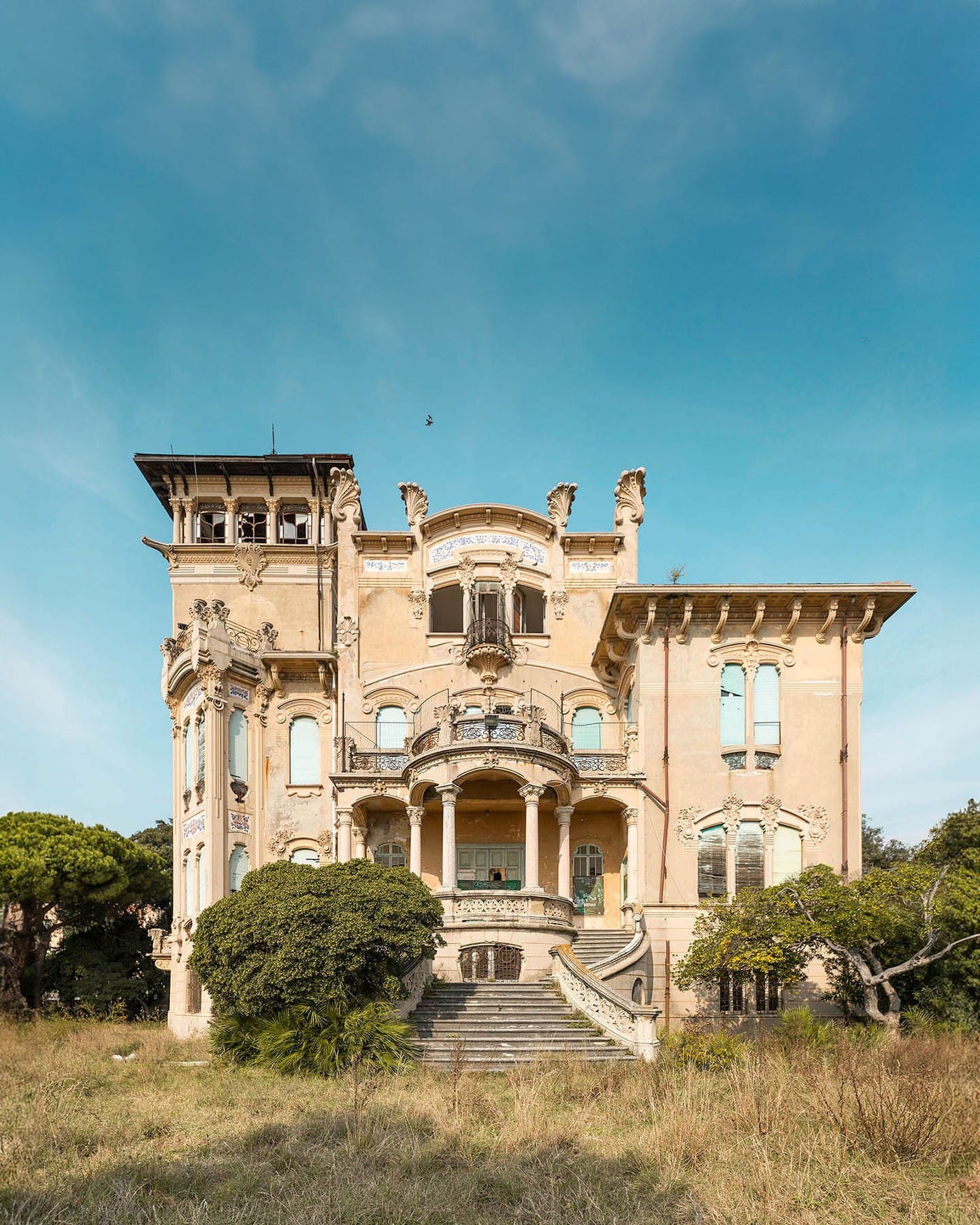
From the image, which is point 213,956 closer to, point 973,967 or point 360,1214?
point 360,1214

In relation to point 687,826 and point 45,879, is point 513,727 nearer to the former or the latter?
point 687,826

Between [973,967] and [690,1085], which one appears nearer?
[690,1085]

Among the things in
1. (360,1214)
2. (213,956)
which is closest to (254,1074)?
(213,956)

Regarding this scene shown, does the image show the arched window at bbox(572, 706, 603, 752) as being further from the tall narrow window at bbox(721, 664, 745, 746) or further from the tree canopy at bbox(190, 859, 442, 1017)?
the tree canopy at bbox(190, 859, 442, 1017)

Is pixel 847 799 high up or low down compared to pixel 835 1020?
up

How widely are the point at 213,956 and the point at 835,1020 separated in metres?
15.9

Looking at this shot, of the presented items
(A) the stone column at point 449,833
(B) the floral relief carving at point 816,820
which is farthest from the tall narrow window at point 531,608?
(B) the floral relief carving at point 816,820

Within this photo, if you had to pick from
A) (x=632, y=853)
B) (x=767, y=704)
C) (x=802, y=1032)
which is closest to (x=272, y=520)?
(x=632, y=853)

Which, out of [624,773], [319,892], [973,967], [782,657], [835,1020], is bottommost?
[835,1020]

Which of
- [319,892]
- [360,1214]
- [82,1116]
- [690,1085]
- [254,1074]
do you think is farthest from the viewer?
[319,892]

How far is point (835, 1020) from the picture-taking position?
25344 millimetres

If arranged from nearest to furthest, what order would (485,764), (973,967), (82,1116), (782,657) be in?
(82,1116), (973,967), (485,764), (782,657)

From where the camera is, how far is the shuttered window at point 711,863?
2834 cm

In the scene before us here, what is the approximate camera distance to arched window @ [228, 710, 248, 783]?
3206 cm
